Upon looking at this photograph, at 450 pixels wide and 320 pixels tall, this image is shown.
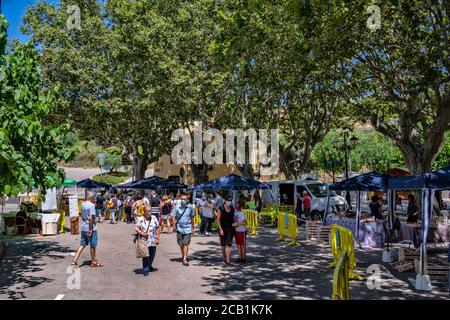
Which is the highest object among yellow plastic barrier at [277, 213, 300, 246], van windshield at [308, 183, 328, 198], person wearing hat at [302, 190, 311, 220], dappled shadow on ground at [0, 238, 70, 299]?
van windshield at [308, 183, 328, 198]

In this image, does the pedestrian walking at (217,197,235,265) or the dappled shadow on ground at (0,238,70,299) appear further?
the pedestrian walking at (217,197,235,265)

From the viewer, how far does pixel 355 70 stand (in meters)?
19.2

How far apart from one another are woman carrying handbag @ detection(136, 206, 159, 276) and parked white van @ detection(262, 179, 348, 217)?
14497 millimetres

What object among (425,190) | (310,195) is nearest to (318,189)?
(310,195)

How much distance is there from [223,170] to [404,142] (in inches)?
1052

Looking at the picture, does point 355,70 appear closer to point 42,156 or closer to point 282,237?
point 282,237

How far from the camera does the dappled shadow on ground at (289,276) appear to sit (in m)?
9.28

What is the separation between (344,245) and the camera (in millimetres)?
11180

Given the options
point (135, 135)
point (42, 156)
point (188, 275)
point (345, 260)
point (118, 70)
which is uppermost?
point (118, 70)

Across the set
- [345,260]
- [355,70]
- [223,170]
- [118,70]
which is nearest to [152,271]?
[345,260]

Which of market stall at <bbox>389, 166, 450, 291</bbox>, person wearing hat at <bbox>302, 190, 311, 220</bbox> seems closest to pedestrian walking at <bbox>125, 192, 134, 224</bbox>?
person wearing hat at <bbox>302, 190, 311, 220</bbox>

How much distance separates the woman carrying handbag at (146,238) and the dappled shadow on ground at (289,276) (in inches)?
55.8

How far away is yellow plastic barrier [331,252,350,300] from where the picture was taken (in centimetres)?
691

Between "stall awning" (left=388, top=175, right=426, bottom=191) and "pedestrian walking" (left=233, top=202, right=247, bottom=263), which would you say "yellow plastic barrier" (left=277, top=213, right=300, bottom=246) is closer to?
"pedestrian walking" (left=233, top=202, right=247, bottom=263)
